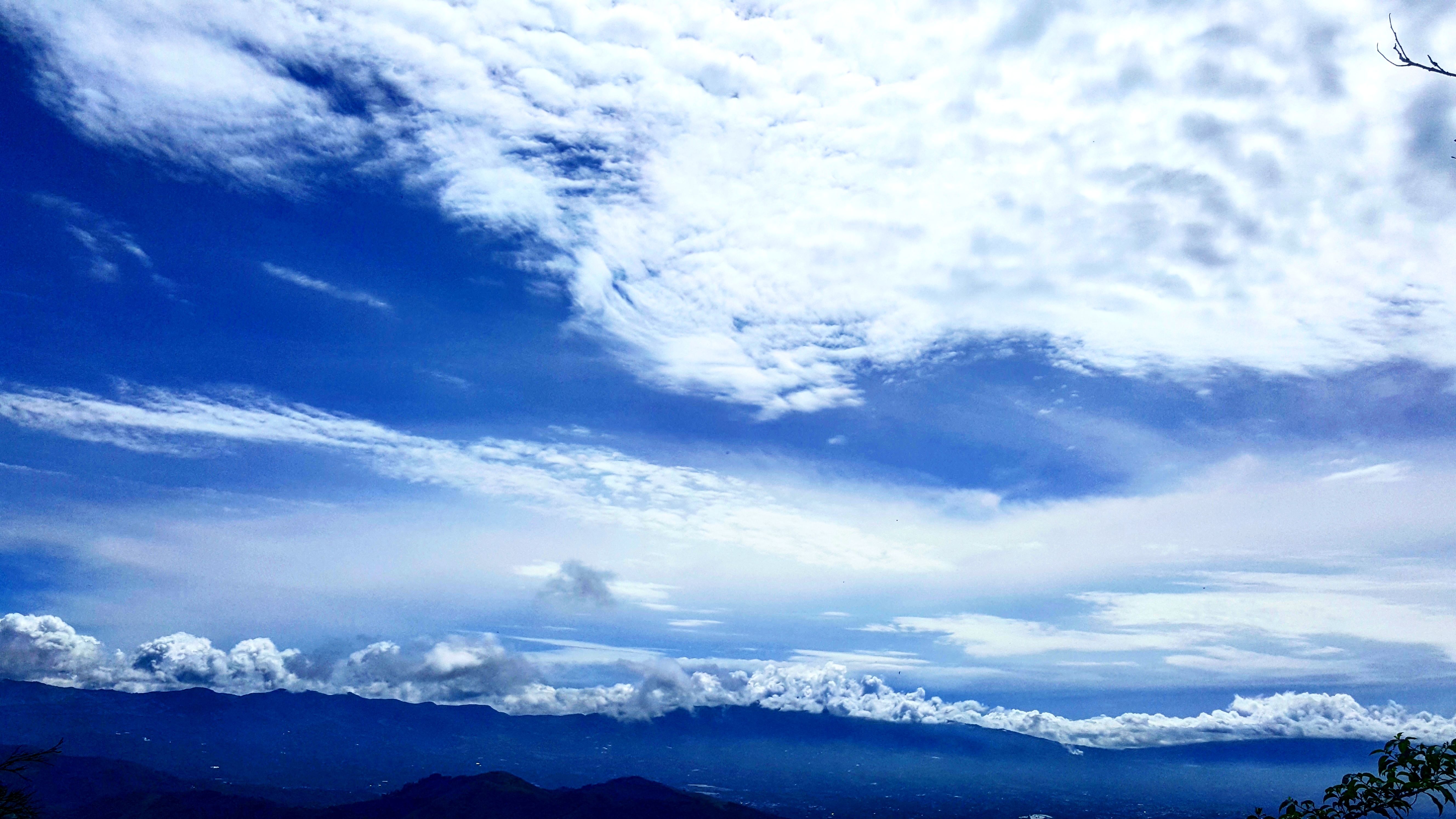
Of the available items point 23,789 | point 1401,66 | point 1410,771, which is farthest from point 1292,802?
point 23,789

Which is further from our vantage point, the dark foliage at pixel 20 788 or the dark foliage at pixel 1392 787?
the dark foliage at pixel 20 788

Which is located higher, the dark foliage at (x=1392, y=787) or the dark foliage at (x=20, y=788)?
the dark foliage at (x=1392, y=787)

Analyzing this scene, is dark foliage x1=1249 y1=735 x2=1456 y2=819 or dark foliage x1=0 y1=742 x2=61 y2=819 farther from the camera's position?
dark foliage x1=0 y1=742 x2=61 y2=819

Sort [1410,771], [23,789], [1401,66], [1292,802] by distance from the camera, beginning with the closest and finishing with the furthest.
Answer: [1401,66]
[1410,771]
[1292,802]
[23,789]

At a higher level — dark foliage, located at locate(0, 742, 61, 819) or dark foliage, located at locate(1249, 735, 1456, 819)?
dark foliage, located at locate(1249, 735, 1456, 819)

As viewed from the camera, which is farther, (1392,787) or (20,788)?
(20,788)

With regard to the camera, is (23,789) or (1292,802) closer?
(1292,802)

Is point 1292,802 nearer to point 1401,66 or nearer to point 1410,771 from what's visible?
point 1410,771

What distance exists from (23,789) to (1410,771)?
39.2 metres

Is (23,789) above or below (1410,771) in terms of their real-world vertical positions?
below

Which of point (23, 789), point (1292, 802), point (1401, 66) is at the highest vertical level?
point (1401, 66)

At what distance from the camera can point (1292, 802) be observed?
48.9ft

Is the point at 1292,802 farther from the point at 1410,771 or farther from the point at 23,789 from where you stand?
the point at 23,789

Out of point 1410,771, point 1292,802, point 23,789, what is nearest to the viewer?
point 1410,771
